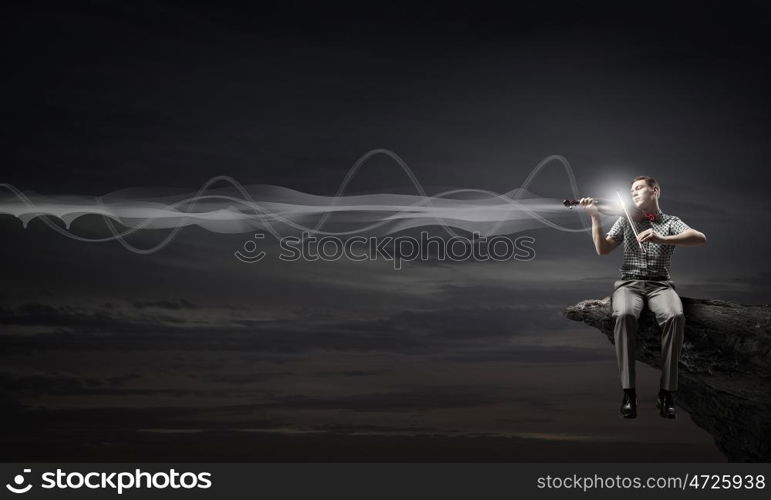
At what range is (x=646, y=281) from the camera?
34.7 ft

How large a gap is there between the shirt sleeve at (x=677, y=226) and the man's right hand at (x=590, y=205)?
0.86 m

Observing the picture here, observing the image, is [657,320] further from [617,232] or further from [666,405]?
[617,232]

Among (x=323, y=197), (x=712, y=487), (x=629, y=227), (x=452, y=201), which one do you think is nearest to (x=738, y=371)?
(x=712, y=487)

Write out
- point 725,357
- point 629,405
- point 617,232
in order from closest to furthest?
point 629,405, point 617,232, point 725,357

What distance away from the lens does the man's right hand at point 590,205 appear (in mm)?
10492

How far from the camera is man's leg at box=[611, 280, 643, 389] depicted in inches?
400

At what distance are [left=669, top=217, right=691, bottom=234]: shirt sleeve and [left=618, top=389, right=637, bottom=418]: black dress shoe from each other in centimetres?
188

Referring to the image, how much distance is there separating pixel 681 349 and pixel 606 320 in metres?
0.92

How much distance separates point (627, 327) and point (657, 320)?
0.40 metres

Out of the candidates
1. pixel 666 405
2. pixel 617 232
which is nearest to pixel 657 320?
pixel 666 405

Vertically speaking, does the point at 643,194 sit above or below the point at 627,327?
above

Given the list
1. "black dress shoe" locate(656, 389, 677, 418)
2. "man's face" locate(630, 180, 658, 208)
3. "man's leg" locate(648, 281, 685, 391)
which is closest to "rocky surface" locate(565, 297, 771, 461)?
"man's leg" locate(648, 281, 685, 391)

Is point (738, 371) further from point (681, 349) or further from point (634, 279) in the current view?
point (634, 279)

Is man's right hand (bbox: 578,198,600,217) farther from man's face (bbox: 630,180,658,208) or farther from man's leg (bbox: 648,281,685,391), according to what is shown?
man's leg (bbox: 648,281,685,391)
